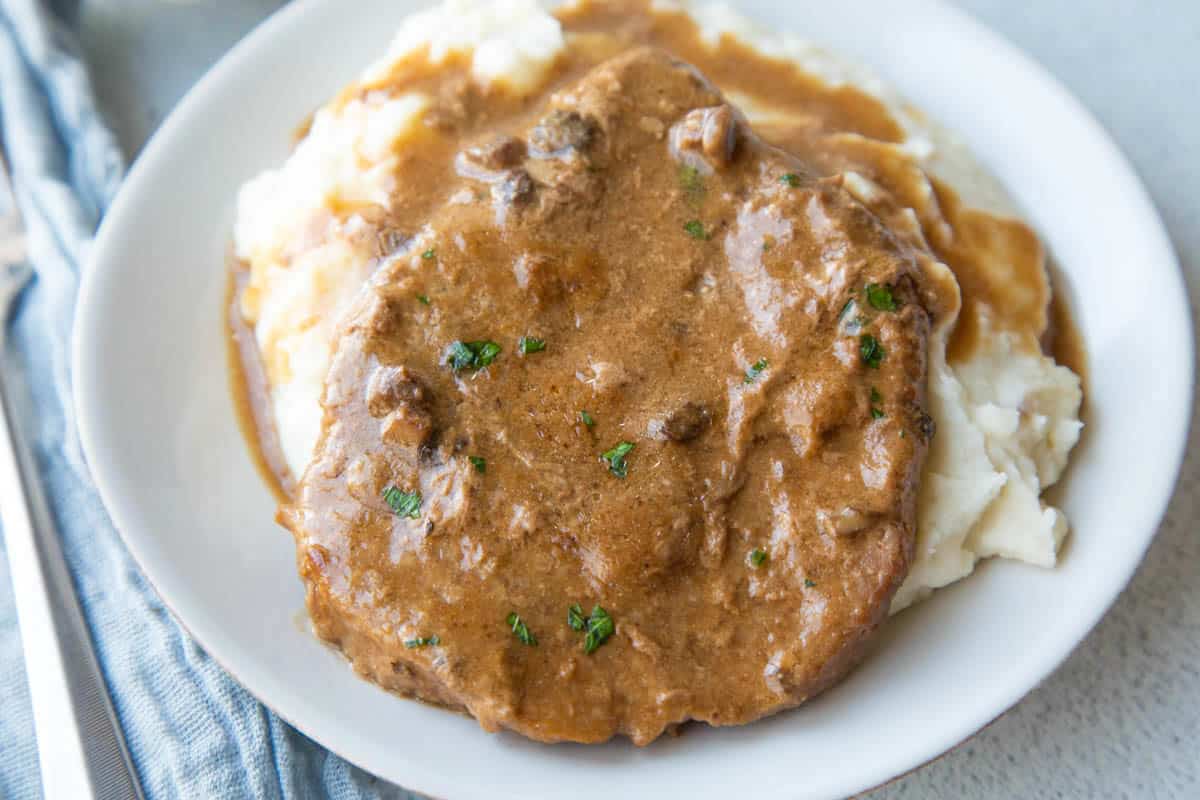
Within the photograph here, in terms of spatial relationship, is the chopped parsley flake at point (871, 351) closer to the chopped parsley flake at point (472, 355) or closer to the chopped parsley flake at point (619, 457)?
the chopped parsley flake at point (619, 457)

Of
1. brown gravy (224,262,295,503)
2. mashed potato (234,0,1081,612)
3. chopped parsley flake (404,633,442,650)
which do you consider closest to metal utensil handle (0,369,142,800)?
brown gravy (224,262,295,503)

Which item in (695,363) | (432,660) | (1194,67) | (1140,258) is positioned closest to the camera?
(432,660)

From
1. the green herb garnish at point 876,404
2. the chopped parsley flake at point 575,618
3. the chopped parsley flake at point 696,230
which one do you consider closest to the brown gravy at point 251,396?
the chopped parsley flake at point 575,618

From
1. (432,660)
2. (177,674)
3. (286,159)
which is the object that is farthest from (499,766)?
(286,159)

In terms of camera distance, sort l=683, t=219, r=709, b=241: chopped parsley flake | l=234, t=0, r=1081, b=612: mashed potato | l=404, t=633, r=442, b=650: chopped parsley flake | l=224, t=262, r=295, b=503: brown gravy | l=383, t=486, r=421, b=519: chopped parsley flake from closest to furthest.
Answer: l=404, t=633, r=442, b=650: chopped parsley flake
l=383, t=486, r=421, b=519: chopped parsley flake
l=234, t=0, r=1081, b=612: mashed potato
l=683, t=219, r=709, b=241: chopped parsley flake
l=224, t=262, r=295, b=503: brown gravy

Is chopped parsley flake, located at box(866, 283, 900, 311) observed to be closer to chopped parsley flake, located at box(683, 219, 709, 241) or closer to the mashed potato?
the mashed potato

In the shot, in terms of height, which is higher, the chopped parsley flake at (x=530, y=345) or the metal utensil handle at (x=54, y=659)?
the chopped parsley flake at (x=530, y=345)

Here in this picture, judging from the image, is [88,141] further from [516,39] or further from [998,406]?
[998,406]
